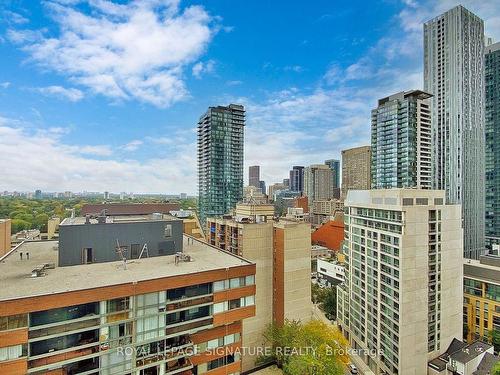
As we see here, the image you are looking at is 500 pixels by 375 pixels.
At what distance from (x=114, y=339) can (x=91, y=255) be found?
9591mm

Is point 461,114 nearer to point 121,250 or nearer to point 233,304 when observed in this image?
point 233,304

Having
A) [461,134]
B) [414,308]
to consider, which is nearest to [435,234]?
[414,308]

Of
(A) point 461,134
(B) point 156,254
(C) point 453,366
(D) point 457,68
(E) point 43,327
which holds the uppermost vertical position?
(D) point 457,68

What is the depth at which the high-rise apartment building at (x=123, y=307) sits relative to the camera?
18.3 m

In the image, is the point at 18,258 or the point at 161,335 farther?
the point at 18,258

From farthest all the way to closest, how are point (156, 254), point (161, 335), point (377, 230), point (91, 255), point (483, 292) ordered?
point (483, 292), point (377, 230), point (156, 254), point (91, 255), point (161, 335)

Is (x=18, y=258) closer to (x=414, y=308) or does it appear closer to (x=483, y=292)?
(x=414, y=308)

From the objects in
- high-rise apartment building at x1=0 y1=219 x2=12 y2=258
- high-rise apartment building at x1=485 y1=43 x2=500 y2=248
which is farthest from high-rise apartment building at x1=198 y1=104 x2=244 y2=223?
high-rise apartment building at x1=485 y1=43 x2=500 y2=248

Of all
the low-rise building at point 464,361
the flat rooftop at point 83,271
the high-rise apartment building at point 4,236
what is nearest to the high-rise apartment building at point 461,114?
the low-rise building at point 464,361

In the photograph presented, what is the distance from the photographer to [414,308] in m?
36.5

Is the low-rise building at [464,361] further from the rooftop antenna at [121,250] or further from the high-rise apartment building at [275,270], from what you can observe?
the rooftop antenna at [121,250]

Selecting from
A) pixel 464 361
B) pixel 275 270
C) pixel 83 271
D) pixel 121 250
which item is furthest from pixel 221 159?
pixel 464 361

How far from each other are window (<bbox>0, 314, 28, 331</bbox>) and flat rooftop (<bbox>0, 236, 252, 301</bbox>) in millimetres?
1227

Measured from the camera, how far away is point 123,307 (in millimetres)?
20875
